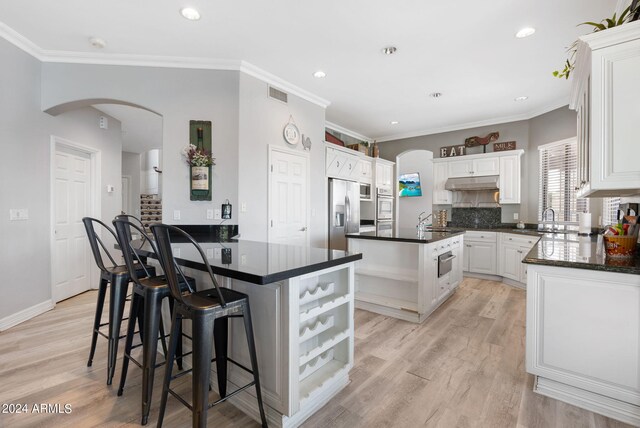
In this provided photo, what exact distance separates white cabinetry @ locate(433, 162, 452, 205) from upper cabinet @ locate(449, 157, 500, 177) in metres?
0.11

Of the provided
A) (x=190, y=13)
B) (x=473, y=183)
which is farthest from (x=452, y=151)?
(x=190, y=13)

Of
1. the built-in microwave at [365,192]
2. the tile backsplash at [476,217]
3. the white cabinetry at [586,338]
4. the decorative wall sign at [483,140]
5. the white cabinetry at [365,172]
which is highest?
the decorative wall sign at [483,140]

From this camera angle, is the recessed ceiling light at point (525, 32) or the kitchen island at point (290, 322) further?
the recessed ceiling light at point (525, 32)

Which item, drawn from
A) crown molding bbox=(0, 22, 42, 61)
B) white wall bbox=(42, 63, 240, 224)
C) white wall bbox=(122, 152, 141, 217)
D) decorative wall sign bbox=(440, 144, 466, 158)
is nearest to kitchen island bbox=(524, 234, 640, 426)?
white wall bbox=(42, 63, 240, 224)

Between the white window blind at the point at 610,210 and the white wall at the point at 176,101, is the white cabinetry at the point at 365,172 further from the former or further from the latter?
the white window blind at the point at 610,210

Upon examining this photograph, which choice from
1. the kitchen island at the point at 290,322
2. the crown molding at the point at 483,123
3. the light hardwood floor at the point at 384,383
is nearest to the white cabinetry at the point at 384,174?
the crown molding at the point at 483,123

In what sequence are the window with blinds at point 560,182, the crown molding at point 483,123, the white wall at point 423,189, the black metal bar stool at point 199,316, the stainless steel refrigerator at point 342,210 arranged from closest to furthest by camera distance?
the black metal bar stool at point 199,316, the window with blinds at point 560,182, the crown molding at point 483,123, the stainless steel refrigerator at point 342,210, the white wall at point 423,189

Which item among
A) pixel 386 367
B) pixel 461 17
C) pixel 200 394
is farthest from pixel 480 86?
pixel 200 394

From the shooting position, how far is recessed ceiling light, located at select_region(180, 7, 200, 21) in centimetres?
254

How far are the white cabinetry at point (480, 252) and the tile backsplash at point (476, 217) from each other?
674mm

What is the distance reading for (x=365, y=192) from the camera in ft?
19.7

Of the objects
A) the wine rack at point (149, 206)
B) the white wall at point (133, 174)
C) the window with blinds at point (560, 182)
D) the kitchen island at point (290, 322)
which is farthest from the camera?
the wine rack at point (149, 206)

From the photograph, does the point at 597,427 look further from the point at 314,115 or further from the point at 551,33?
the point at 314,115

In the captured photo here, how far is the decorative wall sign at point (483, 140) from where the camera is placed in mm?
5430
